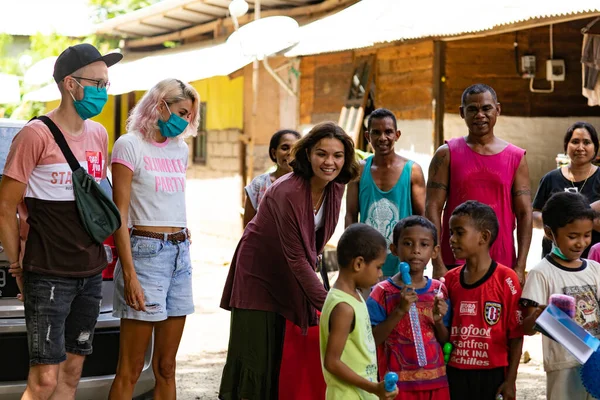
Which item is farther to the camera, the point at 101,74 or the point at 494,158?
the point at 494,158

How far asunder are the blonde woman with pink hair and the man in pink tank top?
1385 millimetres

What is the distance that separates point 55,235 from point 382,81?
805cm

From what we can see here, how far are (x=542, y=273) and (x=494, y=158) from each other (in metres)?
0.91

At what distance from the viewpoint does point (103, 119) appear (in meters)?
23.2

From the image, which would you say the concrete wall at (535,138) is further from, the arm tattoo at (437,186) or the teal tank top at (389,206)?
the arm tattoo at (437,186)

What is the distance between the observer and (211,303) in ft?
35.1

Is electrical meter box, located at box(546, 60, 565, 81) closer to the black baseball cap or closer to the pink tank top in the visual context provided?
the pink tank top

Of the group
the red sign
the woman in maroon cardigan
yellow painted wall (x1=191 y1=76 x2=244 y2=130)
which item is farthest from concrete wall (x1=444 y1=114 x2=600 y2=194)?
the red sign

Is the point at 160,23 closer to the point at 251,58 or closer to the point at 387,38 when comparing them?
the point at 251,58

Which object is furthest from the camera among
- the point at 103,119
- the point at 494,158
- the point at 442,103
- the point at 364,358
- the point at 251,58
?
the point at 103,119

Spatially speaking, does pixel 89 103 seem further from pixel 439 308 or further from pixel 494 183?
pixel 494 183

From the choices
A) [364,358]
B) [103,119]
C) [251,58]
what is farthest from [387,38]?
[103,119]

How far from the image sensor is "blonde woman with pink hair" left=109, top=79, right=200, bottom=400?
15.0 ft

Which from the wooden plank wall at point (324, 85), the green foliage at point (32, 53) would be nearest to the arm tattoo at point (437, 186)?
the wooden plank wall at point (324, 85)
